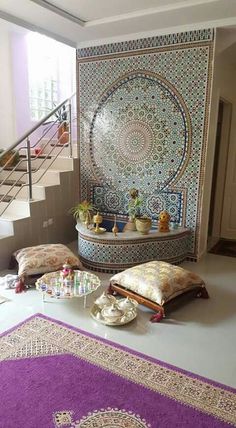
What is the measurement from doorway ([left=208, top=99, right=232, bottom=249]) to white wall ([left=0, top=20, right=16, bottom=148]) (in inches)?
140

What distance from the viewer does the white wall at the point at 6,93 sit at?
228 inches

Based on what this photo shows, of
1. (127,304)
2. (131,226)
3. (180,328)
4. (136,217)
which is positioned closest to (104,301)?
(127,304)

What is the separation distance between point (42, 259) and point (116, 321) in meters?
1.25

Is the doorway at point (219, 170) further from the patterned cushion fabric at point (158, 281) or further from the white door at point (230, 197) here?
the patterned cushion fabric at point (158, 281)

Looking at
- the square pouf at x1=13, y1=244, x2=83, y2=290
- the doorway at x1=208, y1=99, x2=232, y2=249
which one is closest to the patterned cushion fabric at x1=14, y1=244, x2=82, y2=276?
the square pouf at x1=13, y1=244, x2=83, y2=290

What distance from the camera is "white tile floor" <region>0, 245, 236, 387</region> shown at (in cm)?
246

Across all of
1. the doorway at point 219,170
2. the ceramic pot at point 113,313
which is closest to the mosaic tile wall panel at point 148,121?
the doorway at point 219,170

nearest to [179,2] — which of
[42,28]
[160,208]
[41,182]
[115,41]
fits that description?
[115,41]

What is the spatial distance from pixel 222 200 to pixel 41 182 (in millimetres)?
2912

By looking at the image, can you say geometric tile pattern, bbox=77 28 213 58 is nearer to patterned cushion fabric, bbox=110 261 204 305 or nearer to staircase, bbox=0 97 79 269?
staircase, bbox=0 97 79 269

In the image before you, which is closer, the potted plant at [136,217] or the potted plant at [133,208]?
the potted plant at [136,217]

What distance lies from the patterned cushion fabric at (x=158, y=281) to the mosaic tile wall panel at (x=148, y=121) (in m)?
1.24

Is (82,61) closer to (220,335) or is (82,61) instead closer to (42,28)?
(42,28)

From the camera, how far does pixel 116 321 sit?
2.88 m
